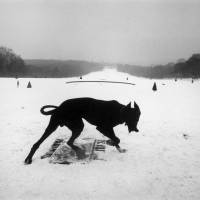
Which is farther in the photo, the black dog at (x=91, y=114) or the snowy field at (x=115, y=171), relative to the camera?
the black dog at (x=91, y=114)

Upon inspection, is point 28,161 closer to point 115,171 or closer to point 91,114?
point 91,114

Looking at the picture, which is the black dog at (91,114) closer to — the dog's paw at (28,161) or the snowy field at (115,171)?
the dog's paw at (28,161)

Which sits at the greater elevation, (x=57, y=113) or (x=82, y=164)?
(x=57, y=113)

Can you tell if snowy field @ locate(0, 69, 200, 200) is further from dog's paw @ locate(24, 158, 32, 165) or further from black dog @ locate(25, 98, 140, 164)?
black dog @ locate(25, 98, 140, 164)

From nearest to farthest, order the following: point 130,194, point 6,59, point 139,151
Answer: point 130,194, point 139,151, point 6,59

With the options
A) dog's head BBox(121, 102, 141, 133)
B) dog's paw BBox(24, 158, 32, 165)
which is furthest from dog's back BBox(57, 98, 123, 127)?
dog's paw BBox(24, 158, 32, 165)

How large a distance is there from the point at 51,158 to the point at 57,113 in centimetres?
116

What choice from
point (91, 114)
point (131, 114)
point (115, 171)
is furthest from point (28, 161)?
point (131, 114)

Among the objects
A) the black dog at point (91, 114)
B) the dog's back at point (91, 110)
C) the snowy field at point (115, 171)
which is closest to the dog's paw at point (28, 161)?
the black dog at point (91, 114)

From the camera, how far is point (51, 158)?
682 cm

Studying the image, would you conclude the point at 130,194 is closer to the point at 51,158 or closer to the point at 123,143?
the point at 51,158

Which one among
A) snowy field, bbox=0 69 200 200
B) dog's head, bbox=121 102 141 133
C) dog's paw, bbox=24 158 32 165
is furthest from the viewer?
dog's head, bbox=121 102 141 133

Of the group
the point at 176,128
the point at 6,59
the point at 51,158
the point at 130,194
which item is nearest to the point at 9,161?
the point at 51,158

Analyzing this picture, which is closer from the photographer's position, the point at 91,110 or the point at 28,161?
the point at 28,161
